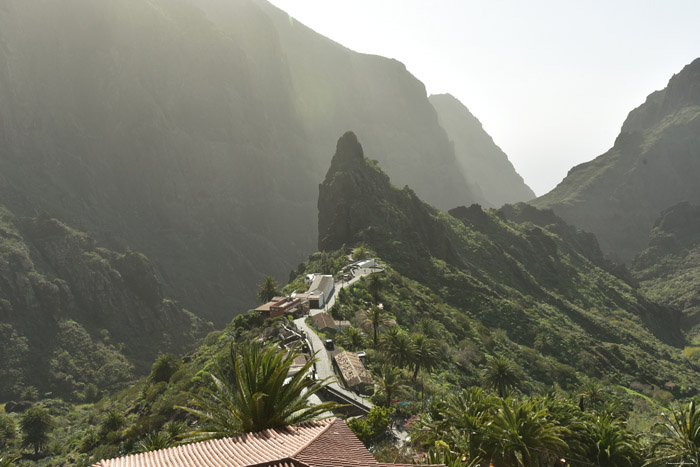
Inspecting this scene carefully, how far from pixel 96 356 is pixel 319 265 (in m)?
75.3

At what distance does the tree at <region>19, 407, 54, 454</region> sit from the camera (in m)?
56.9

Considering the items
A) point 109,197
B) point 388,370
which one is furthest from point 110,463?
point 109,197

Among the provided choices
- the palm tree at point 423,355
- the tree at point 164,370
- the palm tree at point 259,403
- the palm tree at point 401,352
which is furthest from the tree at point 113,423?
the palm tree at point 259,403

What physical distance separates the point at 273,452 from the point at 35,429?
71.0 m

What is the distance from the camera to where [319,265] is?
91.0m

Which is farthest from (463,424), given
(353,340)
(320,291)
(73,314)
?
(73,314)

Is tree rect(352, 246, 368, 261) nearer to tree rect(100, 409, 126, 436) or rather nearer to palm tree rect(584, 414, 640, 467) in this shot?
tree rect(100, 409, 126, 436)

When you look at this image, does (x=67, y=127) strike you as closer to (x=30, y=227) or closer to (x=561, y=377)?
(x=30, y=227)

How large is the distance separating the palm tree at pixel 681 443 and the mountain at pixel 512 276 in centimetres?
5497

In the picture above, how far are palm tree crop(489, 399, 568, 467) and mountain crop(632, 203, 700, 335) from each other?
166129 mm

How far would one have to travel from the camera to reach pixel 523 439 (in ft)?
60.6

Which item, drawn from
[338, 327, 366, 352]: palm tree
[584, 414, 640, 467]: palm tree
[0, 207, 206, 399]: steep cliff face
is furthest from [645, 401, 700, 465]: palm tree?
[0, 207, 206, 399]: steep cliff face

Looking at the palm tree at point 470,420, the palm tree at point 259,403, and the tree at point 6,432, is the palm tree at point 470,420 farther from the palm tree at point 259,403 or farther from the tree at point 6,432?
the tree at point 6,432

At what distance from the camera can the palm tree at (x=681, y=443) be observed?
19.2 m
